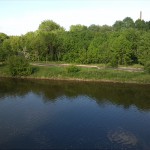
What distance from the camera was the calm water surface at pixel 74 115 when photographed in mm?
43219

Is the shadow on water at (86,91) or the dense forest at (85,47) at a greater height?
the dense forest at (85,47)

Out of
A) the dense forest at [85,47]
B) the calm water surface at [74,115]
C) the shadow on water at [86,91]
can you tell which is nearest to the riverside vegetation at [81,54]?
the dense forest at [85,47]

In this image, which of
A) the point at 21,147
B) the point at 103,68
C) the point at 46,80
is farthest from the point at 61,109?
the point at 103,68

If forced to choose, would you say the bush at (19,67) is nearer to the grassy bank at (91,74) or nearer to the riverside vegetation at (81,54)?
the riverside vegetation at (81,54)

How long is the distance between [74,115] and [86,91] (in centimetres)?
2006

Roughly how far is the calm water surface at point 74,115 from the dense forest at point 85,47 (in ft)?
62.6

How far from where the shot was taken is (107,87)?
79250 millimetres

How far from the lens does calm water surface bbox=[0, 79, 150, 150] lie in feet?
142

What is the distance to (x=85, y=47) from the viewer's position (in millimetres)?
110250

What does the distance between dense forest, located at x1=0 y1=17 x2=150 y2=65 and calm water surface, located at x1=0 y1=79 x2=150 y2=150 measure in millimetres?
19071

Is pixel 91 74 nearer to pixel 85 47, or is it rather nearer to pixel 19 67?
pixel 19 67

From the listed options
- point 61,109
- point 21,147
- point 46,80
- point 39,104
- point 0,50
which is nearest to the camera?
point 21,147

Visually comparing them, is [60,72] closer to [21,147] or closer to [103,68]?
[103,68]

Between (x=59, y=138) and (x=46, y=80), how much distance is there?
44.4 meters
